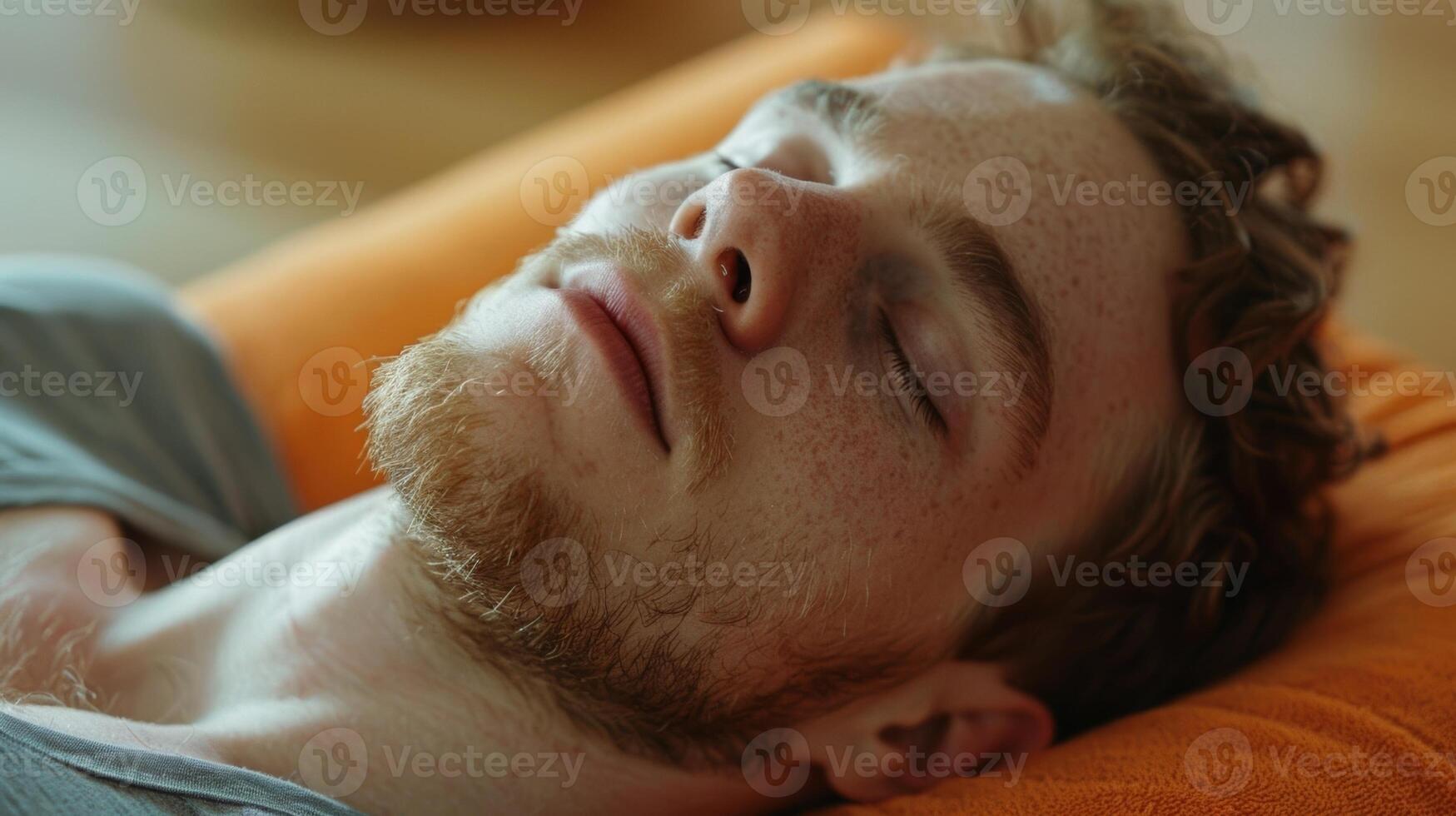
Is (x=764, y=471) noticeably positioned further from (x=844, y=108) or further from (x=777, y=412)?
(x=844, y=108)

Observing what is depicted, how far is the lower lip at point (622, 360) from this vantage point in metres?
0.87

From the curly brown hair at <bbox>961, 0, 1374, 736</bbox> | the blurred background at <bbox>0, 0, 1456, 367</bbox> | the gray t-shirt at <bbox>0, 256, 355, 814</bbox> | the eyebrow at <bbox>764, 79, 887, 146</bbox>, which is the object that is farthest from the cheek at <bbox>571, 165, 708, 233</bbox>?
the blurred background at <bbox>0, 0, 1456, 367</bbox>

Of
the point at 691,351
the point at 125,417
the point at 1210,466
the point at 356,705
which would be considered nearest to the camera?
the point at 691,351

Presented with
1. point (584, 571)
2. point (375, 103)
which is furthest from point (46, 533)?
point (375, 103)

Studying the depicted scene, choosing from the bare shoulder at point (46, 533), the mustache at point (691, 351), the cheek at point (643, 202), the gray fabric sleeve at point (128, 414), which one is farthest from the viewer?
the gray fabric sleeve at point (128, 414)

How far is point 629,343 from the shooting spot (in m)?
0.90

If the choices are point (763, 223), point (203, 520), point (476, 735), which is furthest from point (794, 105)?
point (203, 520)

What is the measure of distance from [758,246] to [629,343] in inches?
5.2

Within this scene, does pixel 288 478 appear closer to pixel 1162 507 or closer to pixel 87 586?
pixel 87 586

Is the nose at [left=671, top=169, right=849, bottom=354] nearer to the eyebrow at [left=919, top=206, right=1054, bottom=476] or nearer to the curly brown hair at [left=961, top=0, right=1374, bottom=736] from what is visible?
the eyebrow at [left=919, top=206, right=1054, bottom=476]

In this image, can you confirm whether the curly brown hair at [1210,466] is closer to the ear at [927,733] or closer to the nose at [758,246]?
the ear at [927,733]

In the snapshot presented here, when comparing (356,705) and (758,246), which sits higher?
(758,246)

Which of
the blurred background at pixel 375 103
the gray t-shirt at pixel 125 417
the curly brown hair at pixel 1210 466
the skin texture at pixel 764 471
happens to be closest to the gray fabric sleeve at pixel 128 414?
the gray t-shirt at pixel 125 417

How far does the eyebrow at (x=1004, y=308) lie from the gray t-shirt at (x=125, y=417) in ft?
2.96
